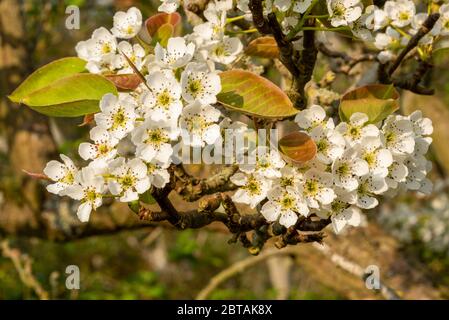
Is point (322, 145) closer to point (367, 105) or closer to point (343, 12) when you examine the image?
point (367, 105)

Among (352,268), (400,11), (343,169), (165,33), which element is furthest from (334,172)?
(352,268)

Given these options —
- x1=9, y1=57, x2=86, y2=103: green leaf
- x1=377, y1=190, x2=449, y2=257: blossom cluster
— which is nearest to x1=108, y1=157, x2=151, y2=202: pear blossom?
x1=9, y1=57, x2=86, y2=103: green leaf

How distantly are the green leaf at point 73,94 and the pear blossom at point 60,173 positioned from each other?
130mm

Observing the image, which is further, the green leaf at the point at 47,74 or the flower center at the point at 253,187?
the green leaf at the point at 47,74

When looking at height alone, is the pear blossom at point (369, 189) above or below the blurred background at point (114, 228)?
above

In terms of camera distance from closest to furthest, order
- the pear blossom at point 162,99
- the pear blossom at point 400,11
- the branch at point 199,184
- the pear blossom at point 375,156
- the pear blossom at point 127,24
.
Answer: the pear blossom at point 162,99
the pear blossom at point 375,156
the branch at point 199,184
the pear blossom at point 127,24
the pear blossom at point 400,11

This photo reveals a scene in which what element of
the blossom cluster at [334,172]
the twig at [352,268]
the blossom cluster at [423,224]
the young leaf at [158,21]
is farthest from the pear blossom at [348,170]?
the blossom cluster at [423,224]

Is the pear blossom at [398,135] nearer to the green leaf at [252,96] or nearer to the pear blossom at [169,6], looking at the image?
the green leaf at [252,96]

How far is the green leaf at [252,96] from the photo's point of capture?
1457 millimetres

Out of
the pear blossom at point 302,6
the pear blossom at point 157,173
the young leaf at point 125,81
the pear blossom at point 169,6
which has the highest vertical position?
the pear blossom at point 302,6

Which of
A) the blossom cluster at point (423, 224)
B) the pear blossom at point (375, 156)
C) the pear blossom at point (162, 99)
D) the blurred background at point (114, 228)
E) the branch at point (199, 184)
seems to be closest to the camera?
the pear blossom at point (162, 99)
